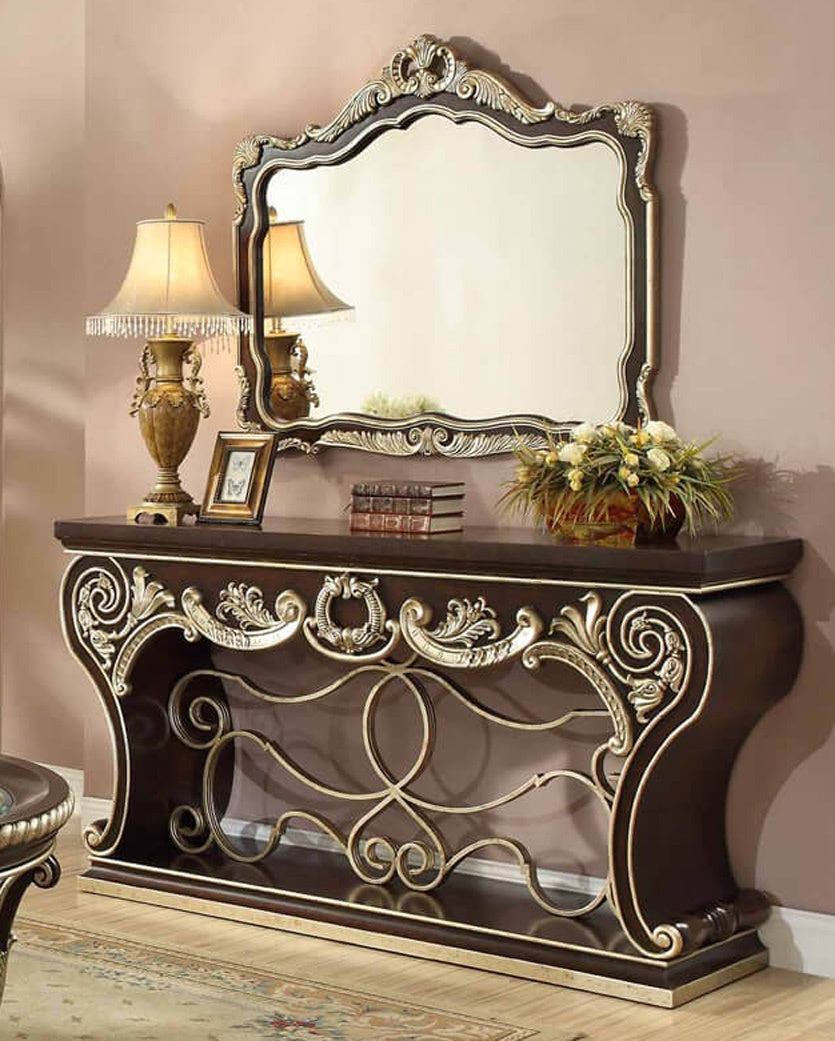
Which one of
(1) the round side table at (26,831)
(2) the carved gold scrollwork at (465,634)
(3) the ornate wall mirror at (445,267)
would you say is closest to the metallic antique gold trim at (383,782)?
(2) the carved gold scrollwork at (465,634)

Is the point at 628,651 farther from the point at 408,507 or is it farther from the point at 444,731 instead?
the point at 444,731

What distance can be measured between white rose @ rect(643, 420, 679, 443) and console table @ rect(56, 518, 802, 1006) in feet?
0.77

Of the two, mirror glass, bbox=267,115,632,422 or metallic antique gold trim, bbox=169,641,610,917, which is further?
mirror glass, bbox=267,115,632,422

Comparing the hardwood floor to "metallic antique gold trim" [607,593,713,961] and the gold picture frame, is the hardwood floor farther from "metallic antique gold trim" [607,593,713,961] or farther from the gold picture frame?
the gold picture frame

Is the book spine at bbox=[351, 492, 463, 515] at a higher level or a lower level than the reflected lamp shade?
lower

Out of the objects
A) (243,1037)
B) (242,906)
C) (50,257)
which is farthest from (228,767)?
(50,257)

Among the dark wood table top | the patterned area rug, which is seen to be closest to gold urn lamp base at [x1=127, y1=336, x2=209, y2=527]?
the dark wood table top

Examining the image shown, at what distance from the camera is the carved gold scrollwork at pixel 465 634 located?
382cm

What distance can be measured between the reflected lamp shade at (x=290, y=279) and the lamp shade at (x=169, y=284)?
13cm

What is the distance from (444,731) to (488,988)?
840mm

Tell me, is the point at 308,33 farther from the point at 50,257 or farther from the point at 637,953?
the point at 637,953

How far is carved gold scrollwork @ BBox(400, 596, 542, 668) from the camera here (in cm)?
382

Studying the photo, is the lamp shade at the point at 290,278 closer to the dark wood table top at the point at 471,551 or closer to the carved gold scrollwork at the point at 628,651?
the dark wood table top at the point at 471,551

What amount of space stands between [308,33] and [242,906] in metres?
2.32
